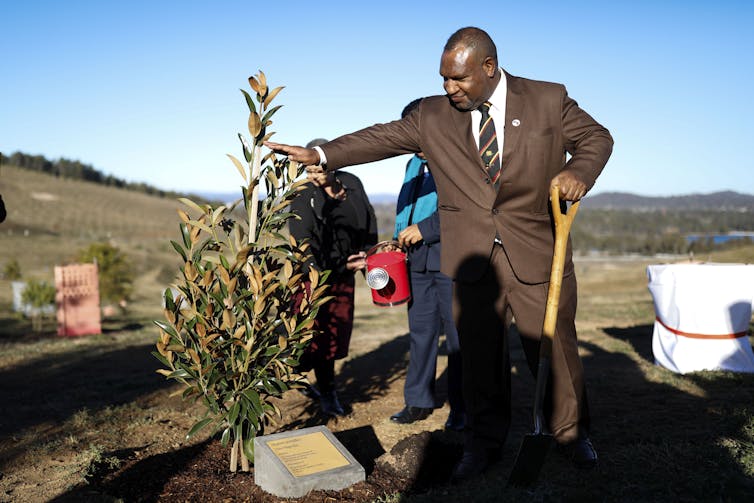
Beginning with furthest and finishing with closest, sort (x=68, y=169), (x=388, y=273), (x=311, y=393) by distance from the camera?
(x=68, y=169) < (x=311, y=393) < (x=388, y=273)

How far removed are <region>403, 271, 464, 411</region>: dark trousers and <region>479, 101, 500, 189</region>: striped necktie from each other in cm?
130

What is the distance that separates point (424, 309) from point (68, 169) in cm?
7758

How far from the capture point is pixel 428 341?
176 inches

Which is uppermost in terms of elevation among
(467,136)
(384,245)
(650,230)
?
(467,136)

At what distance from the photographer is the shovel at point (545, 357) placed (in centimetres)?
294

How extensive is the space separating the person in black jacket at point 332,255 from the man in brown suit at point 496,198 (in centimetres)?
137

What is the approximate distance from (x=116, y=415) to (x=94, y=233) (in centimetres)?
4364

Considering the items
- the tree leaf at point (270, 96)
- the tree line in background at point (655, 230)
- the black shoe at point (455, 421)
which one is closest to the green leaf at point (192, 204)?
the tree leaf at point (270, 96)

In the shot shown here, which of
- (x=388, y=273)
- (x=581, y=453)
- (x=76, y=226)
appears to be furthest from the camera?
(x=76, y=226)

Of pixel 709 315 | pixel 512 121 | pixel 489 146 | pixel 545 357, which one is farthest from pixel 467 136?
pixel 709 315

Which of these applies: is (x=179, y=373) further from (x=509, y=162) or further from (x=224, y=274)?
(x=509, y=162)

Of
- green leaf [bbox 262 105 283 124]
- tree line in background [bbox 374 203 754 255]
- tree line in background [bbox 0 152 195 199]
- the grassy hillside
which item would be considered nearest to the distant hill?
tree line in background [bbox 374 203 754 255]

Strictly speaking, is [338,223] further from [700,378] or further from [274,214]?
[700,378]

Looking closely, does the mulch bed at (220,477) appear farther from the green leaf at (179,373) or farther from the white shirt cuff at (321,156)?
the white shirt cuff at (321,156)
